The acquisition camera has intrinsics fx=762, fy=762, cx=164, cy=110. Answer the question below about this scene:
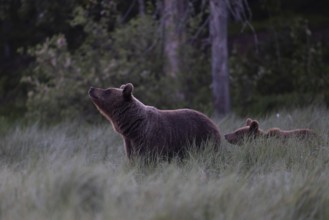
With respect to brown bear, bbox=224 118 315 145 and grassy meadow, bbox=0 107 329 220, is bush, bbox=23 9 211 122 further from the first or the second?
grassy meadow, bbox=0 107 329 220

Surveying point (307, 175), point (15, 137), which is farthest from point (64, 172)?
point (15, 137)

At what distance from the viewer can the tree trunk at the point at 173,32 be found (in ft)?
61.1

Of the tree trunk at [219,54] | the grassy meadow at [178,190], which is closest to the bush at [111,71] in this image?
the tree trunk at [219,54]

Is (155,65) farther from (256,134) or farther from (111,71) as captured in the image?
(256,134)

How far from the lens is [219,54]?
16891 mm

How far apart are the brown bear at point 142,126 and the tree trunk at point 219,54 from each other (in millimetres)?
6933

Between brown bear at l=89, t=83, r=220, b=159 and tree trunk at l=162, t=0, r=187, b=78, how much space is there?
9125 mm

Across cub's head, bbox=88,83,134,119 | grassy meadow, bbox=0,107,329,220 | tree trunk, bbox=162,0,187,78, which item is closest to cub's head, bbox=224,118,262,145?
grassy meadow, bbox=0,107,329,220

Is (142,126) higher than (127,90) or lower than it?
lower

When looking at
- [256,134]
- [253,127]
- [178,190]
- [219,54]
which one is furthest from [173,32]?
[178,190]

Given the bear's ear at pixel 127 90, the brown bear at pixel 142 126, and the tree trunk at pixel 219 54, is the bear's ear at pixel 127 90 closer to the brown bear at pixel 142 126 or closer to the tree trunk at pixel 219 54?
the brown bear at pixel 142 126

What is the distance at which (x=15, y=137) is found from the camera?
12234 millimetres

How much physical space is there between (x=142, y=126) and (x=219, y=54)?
7.91 meters

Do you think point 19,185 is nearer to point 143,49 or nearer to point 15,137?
point 15,137
